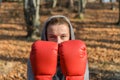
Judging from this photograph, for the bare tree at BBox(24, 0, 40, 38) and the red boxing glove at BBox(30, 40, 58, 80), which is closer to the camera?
the red boxing glove at BBox(30, 40, 58, 80)

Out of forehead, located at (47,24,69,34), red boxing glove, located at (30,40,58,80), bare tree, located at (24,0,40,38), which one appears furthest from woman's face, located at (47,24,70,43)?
bare tree, located at (24,0,40,38)

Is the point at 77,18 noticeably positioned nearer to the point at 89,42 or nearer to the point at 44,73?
the point at 89,42

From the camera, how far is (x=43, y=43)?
2572 millimetres

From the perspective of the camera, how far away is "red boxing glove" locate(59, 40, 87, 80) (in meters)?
2.53

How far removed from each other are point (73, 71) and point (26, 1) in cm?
911

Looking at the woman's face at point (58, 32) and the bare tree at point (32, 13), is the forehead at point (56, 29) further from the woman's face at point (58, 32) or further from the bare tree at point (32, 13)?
the bare tree at point (32, 13)

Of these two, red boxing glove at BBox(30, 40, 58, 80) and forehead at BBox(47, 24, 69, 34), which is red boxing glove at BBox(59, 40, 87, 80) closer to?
red boxing glove at BBox(30, 40, 58, 80)

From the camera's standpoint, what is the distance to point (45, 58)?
8.39ft

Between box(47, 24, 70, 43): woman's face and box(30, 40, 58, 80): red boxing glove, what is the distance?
0.14 m

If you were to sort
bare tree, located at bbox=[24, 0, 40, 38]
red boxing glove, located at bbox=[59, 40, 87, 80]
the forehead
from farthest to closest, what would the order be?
bare tree, located at bbox=[24, 0, 40, 38], the forehead, red boxing glove, located at bbox=[59, 40, 87, 80]

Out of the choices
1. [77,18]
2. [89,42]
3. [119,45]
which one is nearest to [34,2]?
[89,42]

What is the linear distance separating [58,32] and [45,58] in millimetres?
271

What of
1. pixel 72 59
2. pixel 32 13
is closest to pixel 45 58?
pixel 72 59

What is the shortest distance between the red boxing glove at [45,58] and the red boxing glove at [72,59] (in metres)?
0.07
